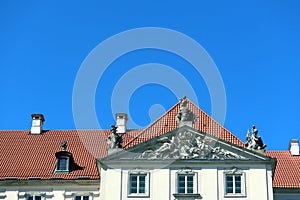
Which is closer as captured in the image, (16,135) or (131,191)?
(131,191)

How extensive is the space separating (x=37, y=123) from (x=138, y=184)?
51.2 ft

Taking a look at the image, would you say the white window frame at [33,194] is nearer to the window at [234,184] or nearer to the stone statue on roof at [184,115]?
the stone statue on roof at [184,115]

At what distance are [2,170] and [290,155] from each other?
23.6 meters

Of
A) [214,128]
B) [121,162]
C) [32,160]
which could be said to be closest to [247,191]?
[214,128]

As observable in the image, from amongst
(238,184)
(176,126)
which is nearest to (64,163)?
(176,126)

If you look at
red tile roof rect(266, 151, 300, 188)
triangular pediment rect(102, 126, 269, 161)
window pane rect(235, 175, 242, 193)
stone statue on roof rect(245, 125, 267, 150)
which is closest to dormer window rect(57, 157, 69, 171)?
triangular pediment rect(102, 126, 269, 161)

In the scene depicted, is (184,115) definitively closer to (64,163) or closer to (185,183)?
(185,183)

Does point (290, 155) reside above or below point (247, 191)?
above

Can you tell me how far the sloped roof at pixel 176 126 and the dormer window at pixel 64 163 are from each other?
588cm

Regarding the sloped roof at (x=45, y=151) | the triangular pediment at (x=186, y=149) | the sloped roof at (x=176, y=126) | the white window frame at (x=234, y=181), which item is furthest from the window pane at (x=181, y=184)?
the sloped roof at (x=45, y=151)

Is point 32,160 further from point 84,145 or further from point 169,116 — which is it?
point 169,116

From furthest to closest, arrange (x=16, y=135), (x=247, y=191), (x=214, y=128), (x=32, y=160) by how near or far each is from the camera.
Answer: (x=16, y=135)
(x=32, y=160)
(x=214, y=128)
(x=247, y=191)

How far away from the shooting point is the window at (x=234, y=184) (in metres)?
45.5

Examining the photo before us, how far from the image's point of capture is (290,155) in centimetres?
5744
